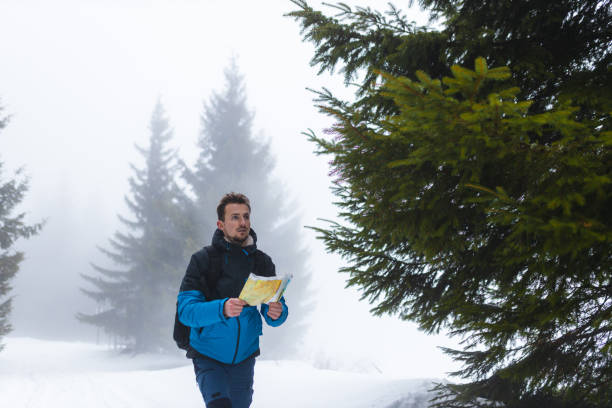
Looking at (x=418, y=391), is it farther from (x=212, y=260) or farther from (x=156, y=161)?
(x=156, y=161)

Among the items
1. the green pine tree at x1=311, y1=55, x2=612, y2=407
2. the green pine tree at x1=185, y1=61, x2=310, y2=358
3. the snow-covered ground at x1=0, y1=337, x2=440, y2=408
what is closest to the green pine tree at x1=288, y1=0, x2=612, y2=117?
the green pine tree at x1=311, y1=55, x2=612, y2=407

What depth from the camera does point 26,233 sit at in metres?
15.1

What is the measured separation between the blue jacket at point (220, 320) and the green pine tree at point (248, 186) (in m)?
18.3

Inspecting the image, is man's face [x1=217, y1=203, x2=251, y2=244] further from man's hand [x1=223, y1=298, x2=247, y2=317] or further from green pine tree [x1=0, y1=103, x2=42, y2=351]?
green pine tree [x1=0, y1=103, x2=42, y2=351]

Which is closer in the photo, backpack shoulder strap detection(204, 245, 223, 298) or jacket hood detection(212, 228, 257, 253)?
backpack shoulder strap detection(204, 245, 223, 298)

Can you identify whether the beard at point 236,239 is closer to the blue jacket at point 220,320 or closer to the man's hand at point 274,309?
the blue jacket at point 220,320

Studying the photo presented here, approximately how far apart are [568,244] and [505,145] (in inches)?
18.9

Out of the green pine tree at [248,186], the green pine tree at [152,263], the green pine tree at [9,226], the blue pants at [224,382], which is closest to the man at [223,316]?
the blue pants at [224,382]

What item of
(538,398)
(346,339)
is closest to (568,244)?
(538,398)

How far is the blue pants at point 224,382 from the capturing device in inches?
105

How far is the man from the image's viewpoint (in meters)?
2.66

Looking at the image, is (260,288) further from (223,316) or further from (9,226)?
(9,226)

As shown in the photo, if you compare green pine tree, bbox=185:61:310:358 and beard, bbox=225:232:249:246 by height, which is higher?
green pine tree, bbox=185:61:310:358

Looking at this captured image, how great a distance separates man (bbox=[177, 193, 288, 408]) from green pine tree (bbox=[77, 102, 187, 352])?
1650 cm
